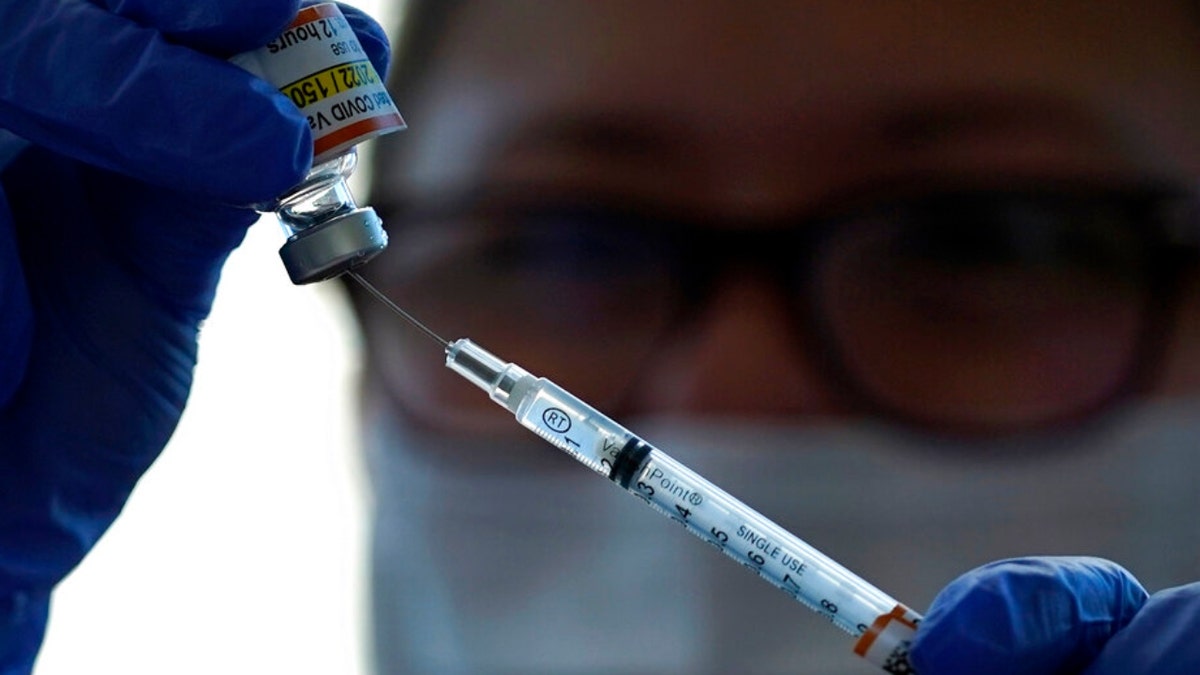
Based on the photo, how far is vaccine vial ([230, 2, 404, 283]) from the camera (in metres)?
0.74

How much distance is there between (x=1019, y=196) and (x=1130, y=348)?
0.23 meters

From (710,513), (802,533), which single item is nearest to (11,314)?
(710,513)

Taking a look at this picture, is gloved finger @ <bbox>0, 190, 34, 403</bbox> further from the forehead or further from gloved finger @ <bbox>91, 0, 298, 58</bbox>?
the forehead

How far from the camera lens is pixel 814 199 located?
4.59ft

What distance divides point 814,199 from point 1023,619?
784 mm

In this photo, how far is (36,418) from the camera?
93cm

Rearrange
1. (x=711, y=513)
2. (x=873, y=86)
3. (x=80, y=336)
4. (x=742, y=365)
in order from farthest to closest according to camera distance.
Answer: (x=742, y=365)
(x=873, y=86)
(x=80, y=336)
(x=711, y=513)

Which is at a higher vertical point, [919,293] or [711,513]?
[919,293]

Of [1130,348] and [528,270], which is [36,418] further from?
[1130,348]

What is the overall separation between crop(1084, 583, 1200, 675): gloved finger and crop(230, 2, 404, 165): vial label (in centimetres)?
56

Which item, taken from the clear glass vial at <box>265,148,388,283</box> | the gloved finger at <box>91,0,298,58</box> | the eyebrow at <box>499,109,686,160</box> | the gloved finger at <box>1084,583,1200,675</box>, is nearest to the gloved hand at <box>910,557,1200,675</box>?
the gloved finger at <box>1084,583,1200,675</box>

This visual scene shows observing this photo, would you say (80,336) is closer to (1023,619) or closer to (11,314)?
(11,314)

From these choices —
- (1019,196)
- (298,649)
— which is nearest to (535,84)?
(1019,196)

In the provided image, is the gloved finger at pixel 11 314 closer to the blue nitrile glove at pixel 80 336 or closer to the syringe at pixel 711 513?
the blue nitrile glove at pixel 80 336
